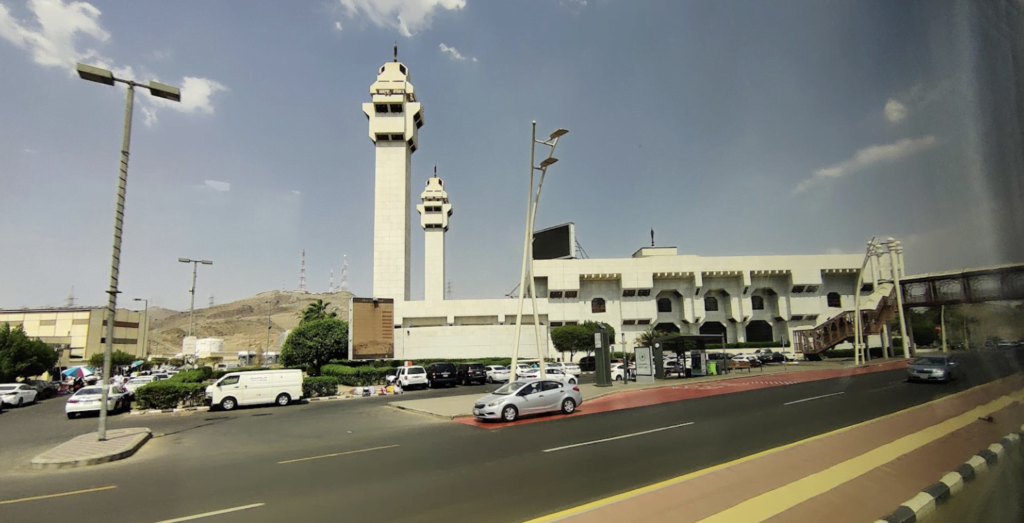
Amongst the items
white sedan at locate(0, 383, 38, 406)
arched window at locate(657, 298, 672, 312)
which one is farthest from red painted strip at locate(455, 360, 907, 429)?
arched window at locate(657, 298, 672, 312)

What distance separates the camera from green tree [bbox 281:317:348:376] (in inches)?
1754

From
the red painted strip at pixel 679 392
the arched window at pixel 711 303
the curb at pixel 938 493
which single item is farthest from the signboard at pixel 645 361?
the arched window at pixel 711 303

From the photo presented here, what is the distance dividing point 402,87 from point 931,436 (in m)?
59.7

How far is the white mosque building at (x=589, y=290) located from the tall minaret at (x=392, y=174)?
0.11 m

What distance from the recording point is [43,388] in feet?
130

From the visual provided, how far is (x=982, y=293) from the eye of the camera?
4164 millimetres

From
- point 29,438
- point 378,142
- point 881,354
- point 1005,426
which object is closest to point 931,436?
point 1005,426

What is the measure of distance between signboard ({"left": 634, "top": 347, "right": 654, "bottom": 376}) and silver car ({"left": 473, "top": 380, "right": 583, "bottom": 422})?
1190 centimetres

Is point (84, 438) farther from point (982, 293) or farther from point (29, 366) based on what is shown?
point (29, 366)

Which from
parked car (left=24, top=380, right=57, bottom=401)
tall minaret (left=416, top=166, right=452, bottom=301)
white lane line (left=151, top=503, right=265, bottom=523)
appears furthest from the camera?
tall minaret (left=416, top=166, right=452, bottom=301)

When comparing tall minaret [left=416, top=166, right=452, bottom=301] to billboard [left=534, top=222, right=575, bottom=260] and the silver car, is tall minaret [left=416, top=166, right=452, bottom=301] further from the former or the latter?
the silver car

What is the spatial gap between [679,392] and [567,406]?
8313mm

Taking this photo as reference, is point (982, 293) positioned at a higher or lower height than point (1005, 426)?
higher

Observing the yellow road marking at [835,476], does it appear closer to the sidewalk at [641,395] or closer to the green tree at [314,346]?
the sidewalk at [641,395]
